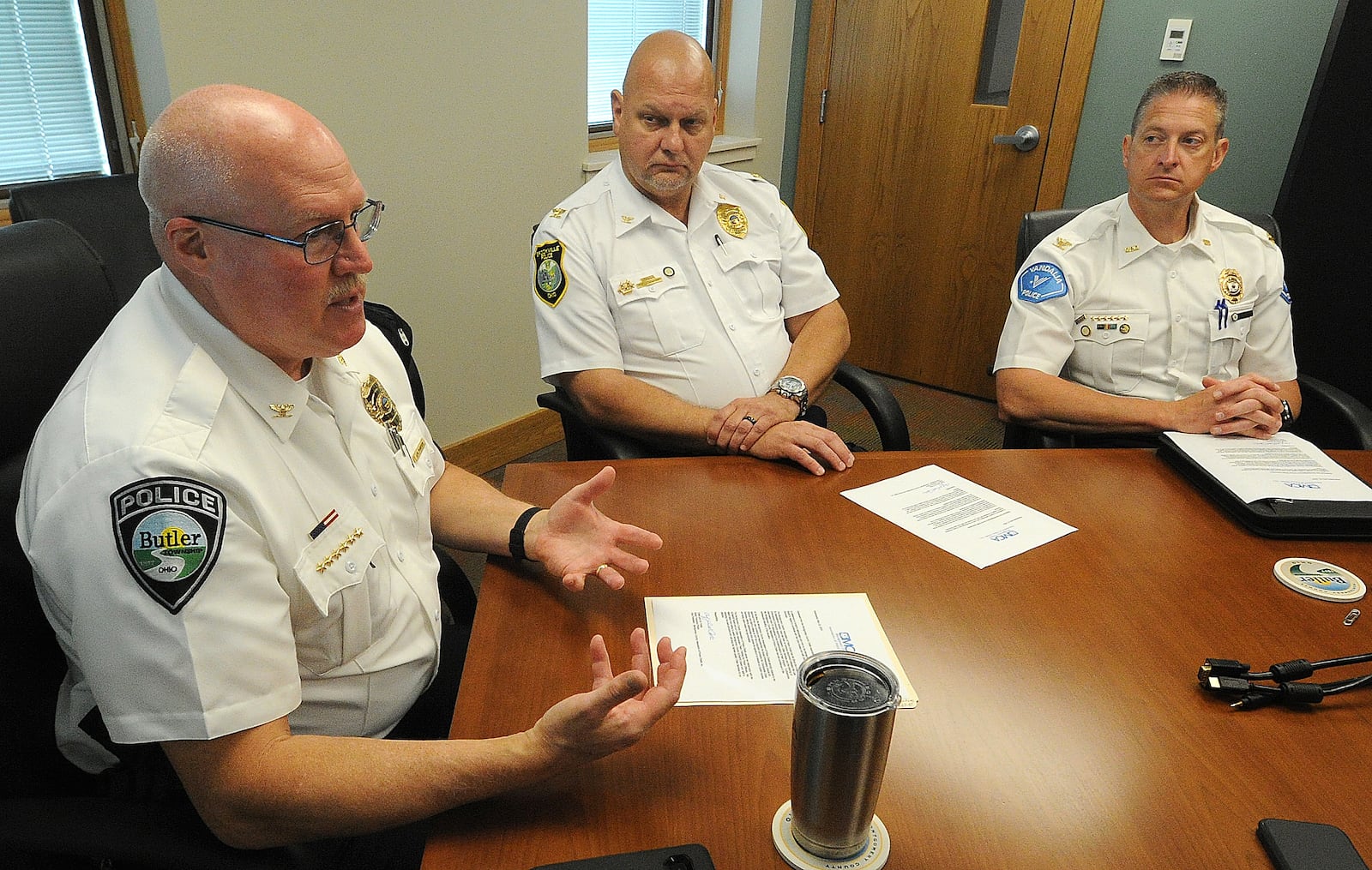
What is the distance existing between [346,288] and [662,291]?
40.6 inches

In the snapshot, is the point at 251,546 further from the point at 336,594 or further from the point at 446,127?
the point at 446,127

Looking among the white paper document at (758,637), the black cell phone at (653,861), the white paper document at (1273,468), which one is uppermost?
the white paper document at (1273,468)

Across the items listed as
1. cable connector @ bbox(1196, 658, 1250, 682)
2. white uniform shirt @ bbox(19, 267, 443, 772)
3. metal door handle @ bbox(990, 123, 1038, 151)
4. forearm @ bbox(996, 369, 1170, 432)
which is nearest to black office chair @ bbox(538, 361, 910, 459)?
forearm @ bbox(996, 369, 1170, 432)

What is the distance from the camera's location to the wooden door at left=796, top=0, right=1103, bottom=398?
11.2 feet

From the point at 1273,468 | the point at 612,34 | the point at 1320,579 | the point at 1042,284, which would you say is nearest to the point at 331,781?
the point at 1320,579

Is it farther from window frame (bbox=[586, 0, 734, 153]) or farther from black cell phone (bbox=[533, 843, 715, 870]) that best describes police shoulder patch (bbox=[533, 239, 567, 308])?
window frame (bbox=[586, 0, 734, 153])

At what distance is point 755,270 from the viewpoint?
83.5 inches

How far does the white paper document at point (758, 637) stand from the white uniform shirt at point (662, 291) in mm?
892

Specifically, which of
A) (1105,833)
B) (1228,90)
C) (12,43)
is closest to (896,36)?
(1228,90)

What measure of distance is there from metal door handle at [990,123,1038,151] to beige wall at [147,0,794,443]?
1.65 metres

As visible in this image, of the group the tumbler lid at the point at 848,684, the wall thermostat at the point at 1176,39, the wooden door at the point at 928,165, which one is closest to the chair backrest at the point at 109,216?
the tumbler lid at the point at 848,684

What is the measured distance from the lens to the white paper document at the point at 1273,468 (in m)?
1.38

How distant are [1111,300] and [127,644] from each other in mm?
1951

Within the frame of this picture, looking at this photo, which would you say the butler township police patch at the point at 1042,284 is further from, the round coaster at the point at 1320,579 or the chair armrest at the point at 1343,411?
the round coaster at the point at 1320,579
